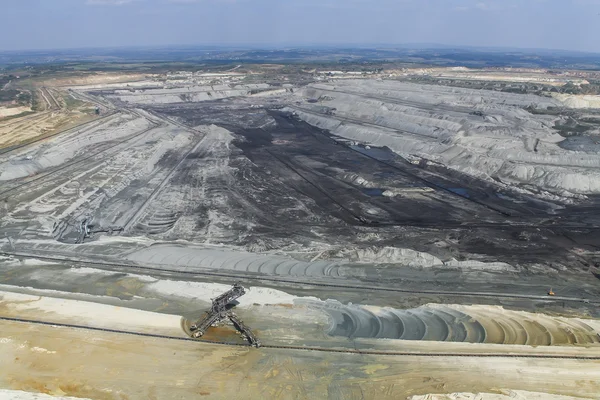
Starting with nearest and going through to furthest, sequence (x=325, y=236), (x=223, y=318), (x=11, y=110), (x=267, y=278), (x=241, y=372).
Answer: (x=241, y=372) → (x=223, y=318) → (x=267, y=278) → (x=325, y=236) → (x=11, y=110)

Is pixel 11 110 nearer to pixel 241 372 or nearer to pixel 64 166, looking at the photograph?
pixel 64 166

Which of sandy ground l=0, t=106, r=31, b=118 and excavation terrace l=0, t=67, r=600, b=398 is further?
sandy ground l=0, t=106, r=31, b=118

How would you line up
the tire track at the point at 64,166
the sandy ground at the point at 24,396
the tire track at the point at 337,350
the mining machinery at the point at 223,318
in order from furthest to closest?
1. the tire track at the point at 64,166
2. the mining machinery at the point at 223,318
3. the tire track at the point at 337,350
4. the sandy ground at the point at 24,396

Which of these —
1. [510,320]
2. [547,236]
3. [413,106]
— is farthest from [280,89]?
[510,320]

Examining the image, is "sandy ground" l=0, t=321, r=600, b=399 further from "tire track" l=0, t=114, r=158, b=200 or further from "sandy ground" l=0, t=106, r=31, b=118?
"sandy ground" l=0, t=106, r=31, b=118

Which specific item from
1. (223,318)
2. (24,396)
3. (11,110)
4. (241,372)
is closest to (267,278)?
(223,318)

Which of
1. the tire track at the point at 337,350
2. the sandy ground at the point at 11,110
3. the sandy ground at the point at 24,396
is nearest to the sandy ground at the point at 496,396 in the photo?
the tire track at the point at 337,350

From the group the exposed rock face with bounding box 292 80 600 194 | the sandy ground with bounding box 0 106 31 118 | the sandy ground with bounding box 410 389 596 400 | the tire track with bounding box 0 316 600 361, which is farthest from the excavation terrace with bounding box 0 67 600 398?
the sandy ground with bounding box 0 106 31 118

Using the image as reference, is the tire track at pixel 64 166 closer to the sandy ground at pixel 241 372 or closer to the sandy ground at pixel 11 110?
the sandy ground at pixel 241 372
